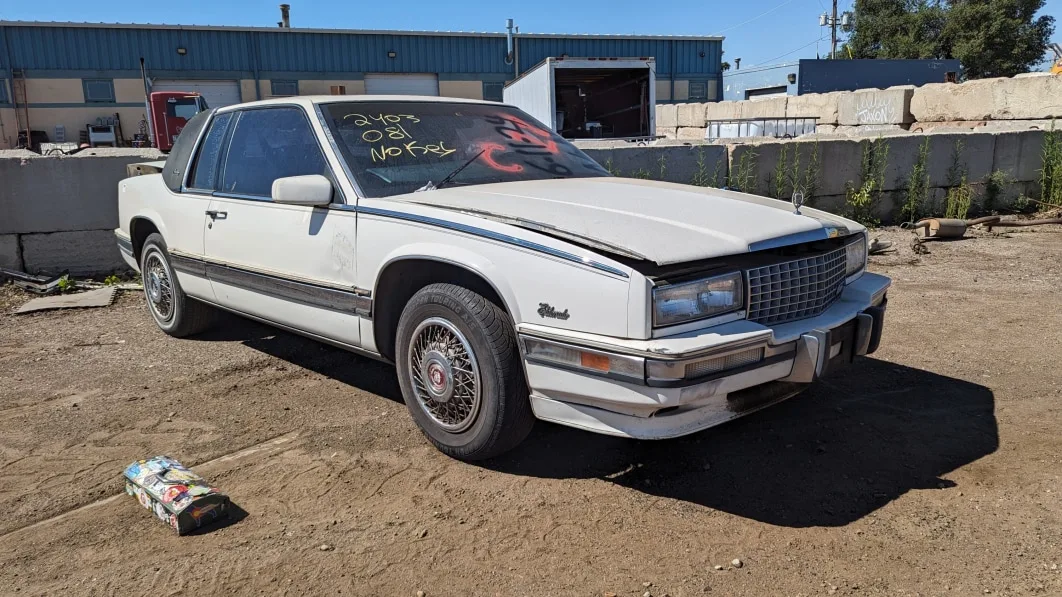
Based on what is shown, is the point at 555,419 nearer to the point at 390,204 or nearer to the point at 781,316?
the point at 781,316

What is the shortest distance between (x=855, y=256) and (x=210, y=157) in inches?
147

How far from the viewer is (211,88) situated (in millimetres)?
30578

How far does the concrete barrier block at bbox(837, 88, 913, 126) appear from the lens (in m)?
15.4

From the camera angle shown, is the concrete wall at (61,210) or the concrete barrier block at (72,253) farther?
the concrete barrier block at (72,253)

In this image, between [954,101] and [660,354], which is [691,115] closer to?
[954,101]

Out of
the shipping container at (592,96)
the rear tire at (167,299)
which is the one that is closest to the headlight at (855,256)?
the rear tire at (167,299)

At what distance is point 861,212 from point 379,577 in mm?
8529

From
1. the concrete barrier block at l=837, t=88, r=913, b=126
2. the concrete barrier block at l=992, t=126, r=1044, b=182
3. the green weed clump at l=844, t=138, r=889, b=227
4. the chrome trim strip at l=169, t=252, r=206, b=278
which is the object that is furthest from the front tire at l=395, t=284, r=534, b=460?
the concrete barrier block at l=837, t=88, r=913, b=126

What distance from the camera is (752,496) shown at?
A: 2.96m

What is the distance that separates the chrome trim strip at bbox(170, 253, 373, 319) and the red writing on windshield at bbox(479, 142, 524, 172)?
987 mm

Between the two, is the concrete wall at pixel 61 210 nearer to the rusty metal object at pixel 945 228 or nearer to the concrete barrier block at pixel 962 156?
the rusty metal object at pixel 945 228

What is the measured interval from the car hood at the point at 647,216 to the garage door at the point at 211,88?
97.7 feet

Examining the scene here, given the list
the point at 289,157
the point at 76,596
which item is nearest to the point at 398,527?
the point at 76,596

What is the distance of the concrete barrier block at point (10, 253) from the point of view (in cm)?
693
